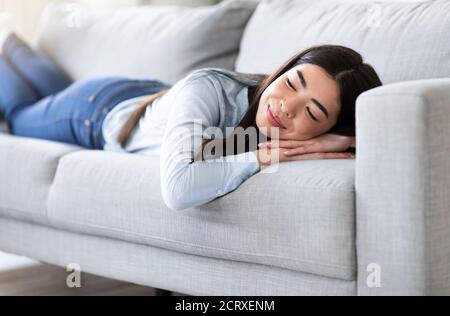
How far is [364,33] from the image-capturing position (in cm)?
221

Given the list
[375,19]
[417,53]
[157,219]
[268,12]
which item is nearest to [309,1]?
[268,12]

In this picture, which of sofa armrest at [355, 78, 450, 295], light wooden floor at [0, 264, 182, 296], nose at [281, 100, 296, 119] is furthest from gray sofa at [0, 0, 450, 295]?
light wooden floor at [0, 264, 182, 296]

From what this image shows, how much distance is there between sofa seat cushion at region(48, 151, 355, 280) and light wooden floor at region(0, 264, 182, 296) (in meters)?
0.49

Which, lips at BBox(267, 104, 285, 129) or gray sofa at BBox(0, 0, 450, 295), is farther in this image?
lips at BBox(267, 104, 285, 129)

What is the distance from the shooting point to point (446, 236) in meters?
1.59

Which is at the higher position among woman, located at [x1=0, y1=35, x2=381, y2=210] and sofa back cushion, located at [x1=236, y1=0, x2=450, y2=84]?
sofa back cushion, located at [x1=236, y1=0, x2=450, y2=84]

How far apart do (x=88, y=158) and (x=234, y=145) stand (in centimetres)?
46

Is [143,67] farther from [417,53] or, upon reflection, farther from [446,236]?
[446,236]

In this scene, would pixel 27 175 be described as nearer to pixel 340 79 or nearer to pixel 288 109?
pixel 288 109

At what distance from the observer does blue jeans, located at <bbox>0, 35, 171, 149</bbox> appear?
2.54m

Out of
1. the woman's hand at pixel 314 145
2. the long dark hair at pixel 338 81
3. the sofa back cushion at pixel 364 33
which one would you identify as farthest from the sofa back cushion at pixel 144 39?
the woman's hand at pixel 314 145

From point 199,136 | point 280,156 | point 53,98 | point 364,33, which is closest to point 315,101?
point 280,156

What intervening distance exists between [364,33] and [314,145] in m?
0.51

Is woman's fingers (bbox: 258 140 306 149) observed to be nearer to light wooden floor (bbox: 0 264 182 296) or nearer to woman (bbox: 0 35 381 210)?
woman (bbox: 0 35 381 210)
